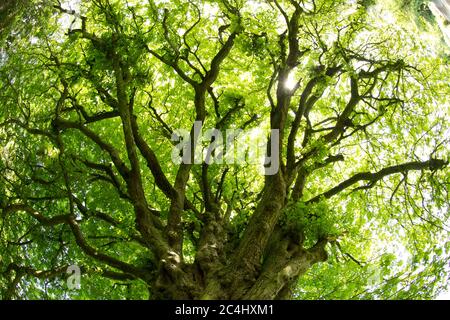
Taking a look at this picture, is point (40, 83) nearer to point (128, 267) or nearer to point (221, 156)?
point (221, 156)

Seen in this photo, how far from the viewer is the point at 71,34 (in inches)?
388

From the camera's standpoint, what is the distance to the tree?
26.4 ft

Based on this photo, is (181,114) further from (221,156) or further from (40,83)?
(40,83)

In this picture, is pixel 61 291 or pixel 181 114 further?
pixel 181 114

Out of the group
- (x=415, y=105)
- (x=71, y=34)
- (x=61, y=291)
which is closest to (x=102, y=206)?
(x=61, y=291)

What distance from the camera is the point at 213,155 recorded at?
10.8m

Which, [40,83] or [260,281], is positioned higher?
[40,83]

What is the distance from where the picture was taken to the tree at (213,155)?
805cm

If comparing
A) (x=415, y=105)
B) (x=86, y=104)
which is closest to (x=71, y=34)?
(x=86, y=104)

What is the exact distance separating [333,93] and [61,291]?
7.85 meters

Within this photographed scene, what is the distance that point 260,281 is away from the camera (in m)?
7.15

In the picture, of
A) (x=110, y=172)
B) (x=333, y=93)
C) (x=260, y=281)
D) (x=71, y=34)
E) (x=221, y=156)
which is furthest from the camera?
(x=333, y=93)

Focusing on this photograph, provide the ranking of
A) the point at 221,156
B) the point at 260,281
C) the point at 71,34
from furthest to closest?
the point at 221,156, the point at 71,34, the point at 260,281

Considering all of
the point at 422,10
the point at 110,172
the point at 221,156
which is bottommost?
the point at 110,172
